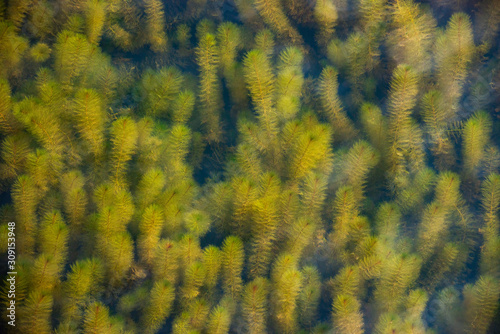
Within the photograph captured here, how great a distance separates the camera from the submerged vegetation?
1.06 metres

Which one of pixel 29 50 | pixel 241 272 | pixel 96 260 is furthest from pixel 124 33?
pixel 241 272

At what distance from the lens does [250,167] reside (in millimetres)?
1190

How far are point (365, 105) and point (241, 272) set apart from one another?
735 mm

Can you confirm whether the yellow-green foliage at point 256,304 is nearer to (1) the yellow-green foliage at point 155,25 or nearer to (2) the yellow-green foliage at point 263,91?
(2) the yellow-green foliage at point 263,91

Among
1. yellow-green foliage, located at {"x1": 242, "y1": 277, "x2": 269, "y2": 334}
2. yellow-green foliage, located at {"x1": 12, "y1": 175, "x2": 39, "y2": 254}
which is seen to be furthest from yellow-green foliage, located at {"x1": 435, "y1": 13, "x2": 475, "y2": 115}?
yellow-green foliage, located at {"x1": 12, "y1": 175, "x2": 39, "y2": 254}

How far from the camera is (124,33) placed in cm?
139

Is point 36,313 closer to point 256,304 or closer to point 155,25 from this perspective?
point 256,304

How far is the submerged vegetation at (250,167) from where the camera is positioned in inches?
41.9

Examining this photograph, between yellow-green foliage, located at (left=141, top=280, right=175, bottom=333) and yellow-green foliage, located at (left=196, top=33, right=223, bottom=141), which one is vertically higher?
yellow-green foliage, located at (left=196, top=33, right=223, bottom=141)

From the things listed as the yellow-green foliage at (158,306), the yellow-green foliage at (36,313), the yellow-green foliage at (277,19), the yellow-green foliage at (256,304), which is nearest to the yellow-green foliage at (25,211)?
the yellow-green foliage at (36,313)

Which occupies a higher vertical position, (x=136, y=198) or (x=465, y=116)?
(x=465, y=116)

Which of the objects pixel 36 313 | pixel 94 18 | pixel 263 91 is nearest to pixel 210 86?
→ pixel 263 91

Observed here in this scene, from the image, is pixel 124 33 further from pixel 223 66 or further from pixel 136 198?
pixel 136 198

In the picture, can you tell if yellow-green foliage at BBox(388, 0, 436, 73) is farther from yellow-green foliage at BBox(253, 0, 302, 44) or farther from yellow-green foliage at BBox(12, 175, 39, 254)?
yellow-green foliage at BBox(12, 175, 39, 254)
